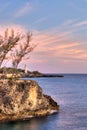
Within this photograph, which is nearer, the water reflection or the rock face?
the water reflection

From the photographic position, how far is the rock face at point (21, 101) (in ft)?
240

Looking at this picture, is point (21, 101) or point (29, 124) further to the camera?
point (21, 101)

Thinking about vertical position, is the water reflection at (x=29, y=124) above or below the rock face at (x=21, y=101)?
below

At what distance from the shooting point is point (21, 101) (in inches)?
2987

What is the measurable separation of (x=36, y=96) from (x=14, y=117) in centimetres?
875

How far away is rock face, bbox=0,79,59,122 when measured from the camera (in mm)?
73188

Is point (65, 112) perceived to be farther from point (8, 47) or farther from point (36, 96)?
point (8, 47)

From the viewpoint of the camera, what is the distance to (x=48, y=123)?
69.6 m

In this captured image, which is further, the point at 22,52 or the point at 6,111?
the point at 22,52

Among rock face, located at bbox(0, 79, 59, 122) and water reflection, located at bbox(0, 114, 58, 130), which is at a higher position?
rock face, located at bbox(0, 79, 59, 122)

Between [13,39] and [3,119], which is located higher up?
[13,39]

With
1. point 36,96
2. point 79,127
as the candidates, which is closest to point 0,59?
point 36,96

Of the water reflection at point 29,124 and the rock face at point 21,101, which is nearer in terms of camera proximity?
the water reflection at point 29,124

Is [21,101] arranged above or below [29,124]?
above
